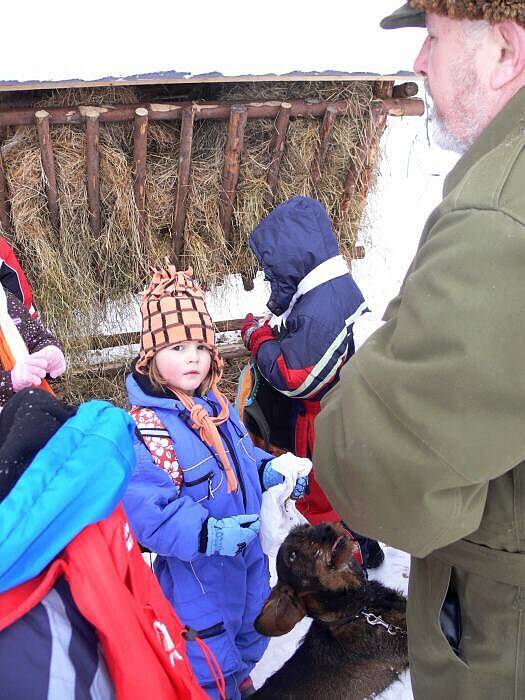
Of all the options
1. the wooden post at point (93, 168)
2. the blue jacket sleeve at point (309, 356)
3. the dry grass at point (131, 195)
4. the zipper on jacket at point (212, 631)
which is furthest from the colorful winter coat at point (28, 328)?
the zipper on jacket at point (212, 631)

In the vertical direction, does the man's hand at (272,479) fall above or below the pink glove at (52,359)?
below

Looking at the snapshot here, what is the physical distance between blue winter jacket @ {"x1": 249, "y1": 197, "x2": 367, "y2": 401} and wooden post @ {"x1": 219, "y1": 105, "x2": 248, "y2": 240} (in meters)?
0.67

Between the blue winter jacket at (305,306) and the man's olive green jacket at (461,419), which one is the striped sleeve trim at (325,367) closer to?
the blue winter jacket at (305,306)

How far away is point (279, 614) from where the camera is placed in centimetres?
194

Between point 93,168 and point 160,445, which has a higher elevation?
point 93,168

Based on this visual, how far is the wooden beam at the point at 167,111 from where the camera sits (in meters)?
2.88

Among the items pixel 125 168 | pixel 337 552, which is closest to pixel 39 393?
pixel 337 552

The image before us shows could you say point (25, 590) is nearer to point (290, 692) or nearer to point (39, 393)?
point (39, 393)

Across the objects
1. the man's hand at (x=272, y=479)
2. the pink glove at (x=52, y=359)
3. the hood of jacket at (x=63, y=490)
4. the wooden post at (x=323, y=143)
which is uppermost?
the wooden post at (x=323, y=143)

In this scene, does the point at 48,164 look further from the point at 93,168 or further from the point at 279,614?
the point at 279,614

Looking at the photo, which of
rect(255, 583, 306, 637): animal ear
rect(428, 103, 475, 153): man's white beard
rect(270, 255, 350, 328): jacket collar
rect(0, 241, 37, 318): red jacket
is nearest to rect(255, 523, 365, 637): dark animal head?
rect(255, 583, 306, 637): animal ear

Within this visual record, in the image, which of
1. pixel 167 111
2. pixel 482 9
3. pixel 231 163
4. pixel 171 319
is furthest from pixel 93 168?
pixel 482 9

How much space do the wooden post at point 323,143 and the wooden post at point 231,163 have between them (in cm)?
49

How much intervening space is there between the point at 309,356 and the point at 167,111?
1.47 m
